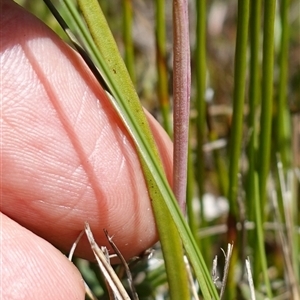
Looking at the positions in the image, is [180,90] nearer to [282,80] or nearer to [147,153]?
[147,153]

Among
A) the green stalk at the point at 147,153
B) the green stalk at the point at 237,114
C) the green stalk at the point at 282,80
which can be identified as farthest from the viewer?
the green stalk at the point at 282,80

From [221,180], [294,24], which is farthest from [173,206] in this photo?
[294,24]

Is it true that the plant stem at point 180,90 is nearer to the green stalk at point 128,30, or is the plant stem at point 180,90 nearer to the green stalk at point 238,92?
the green stalk at point 238,92

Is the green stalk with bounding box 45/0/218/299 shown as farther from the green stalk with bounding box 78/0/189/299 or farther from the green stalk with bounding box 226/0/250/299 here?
the green stalk with bounding box 226/0/250/299

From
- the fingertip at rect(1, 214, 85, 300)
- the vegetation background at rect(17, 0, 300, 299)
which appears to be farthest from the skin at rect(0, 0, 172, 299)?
the vegetation background at rect(17, 0, 300, 299)

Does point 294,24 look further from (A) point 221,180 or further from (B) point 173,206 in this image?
(B) point 173,206

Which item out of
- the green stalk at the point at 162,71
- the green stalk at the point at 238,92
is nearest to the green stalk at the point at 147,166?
the green stalk at the point at 238,92
